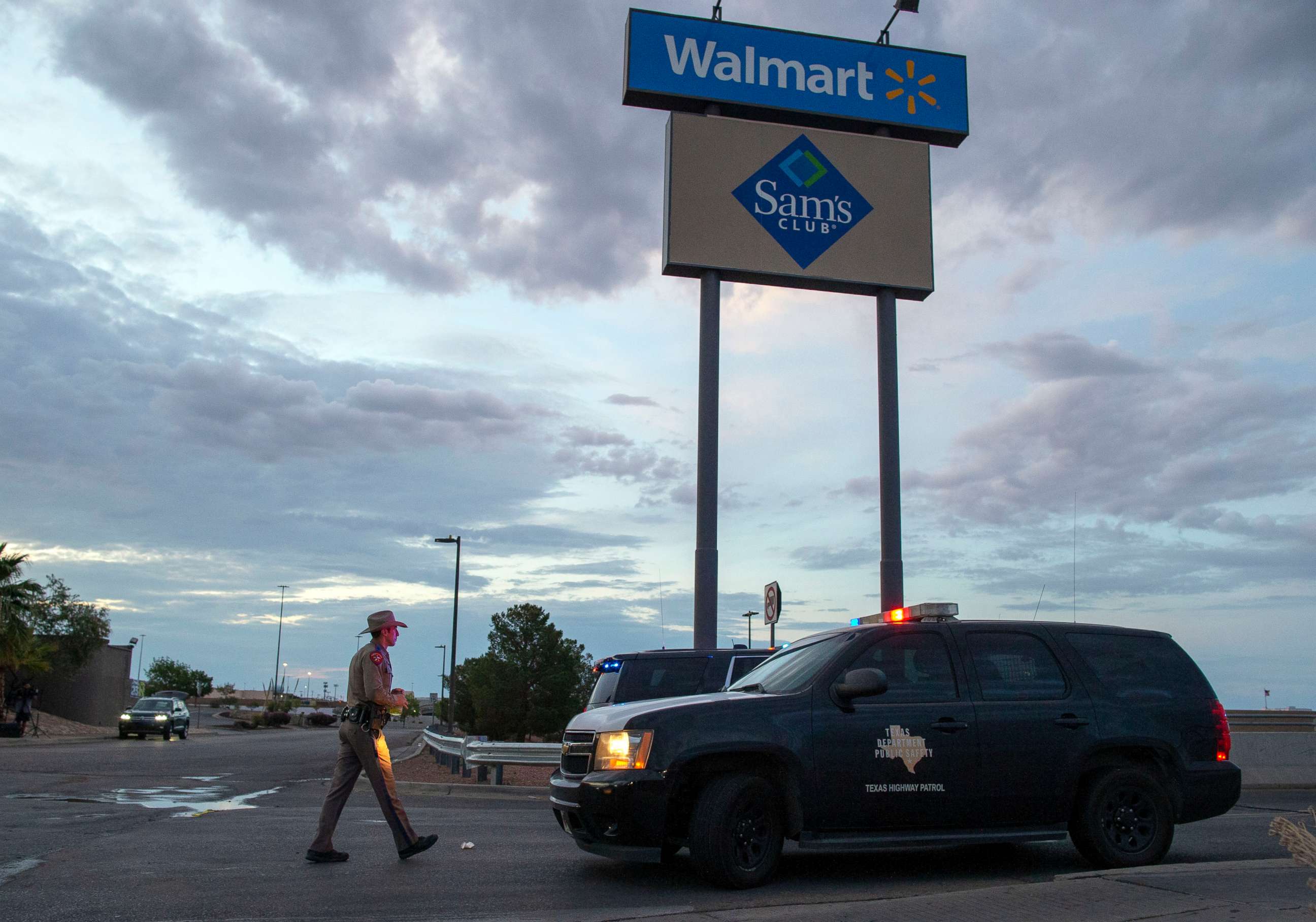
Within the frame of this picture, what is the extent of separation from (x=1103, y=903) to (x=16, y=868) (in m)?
6.96

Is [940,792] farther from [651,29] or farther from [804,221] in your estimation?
[651,29]

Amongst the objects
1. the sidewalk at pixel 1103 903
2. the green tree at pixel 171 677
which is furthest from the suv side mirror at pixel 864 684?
the green tree at pixel 171 677

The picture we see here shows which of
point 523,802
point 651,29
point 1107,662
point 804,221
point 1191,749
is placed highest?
point 651,29

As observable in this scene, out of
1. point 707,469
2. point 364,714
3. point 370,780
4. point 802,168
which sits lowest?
point 370,780

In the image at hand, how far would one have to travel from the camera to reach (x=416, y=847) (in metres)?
8.05

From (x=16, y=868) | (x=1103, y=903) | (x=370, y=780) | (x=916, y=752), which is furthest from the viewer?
(x=370, y=780)

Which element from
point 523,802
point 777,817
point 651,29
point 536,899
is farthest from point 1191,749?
point 651,29

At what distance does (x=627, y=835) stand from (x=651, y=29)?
58.1 ft

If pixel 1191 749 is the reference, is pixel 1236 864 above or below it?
below

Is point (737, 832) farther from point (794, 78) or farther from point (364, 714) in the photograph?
point (794, 78)

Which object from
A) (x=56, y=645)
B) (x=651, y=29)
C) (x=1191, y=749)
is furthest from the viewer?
(x=56, y=645)

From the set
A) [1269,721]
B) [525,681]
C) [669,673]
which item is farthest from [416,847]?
[525,681]

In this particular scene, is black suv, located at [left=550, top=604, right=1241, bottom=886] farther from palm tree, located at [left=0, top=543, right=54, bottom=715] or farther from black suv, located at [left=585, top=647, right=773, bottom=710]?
palm tree, located at [left=0, top=543, right=54, bottom=715]

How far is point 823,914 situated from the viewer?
5883 millimetres
